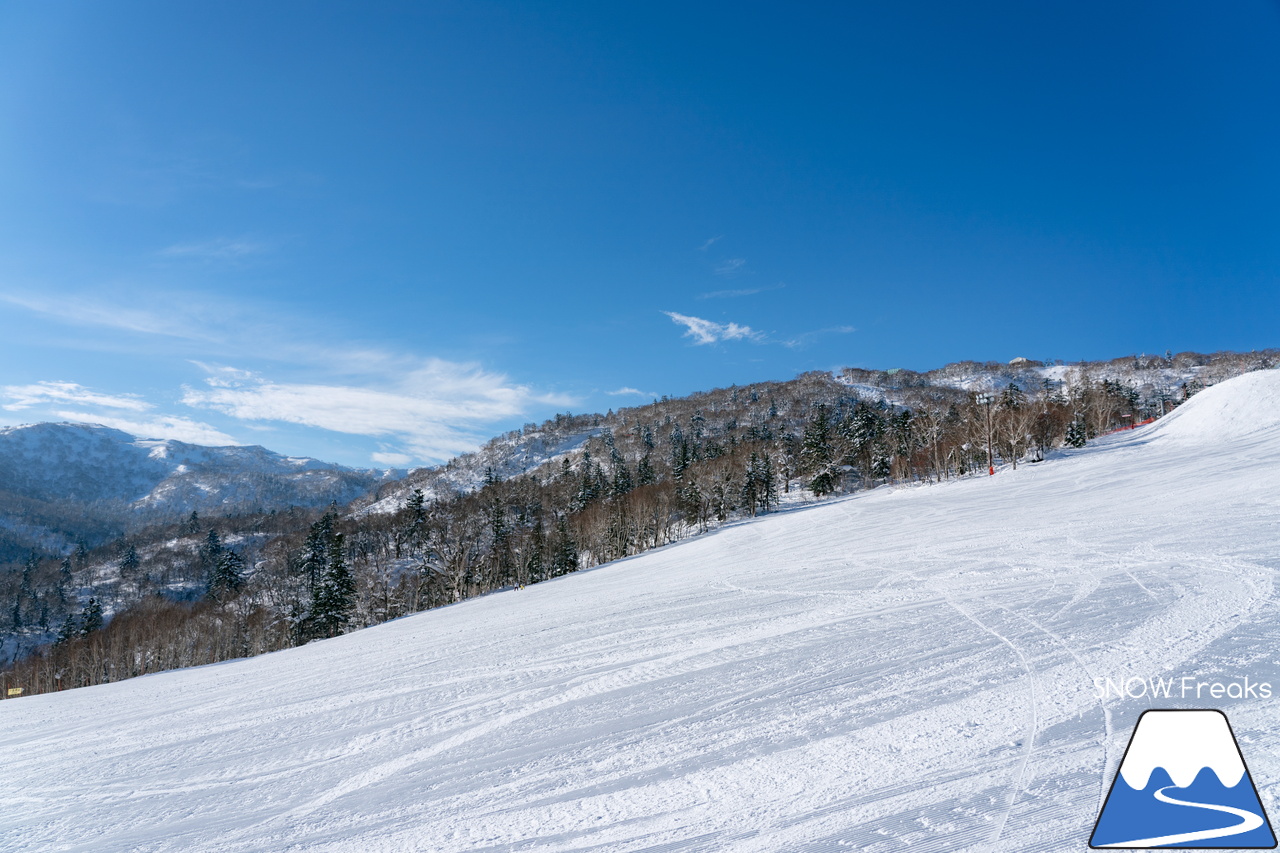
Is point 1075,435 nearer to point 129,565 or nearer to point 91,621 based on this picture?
point 91,621

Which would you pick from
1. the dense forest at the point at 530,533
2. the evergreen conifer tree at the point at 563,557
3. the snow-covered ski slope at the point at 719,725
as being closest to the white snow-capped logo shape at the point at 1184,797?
the snow-covered ski slope at the point at 719,725

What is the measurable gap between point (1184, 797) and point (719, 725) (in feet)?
11.6

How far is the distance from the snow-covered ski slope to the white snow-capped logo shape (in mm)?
122

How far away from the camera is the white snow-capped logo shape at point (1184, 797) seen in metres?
3.35

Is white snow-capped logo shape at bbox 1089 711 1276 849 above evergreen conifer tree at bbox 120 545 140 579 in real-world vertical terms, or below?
above

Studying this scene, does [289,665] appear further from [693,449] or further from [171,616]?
[693,449]

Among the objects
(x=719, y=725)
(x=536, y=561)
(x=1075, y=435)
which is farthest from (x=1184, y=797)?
(x=1075, y=435)

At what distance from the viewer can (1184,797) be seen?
3.60 metres

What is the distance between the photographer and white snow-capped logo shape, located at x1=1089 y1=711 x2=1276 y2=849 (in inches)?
132

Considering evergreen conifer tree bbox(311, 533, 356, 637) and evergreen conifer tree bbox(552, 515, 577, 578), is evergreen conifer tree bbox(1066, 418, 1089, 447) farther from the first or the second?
evergreen conifer tree bbox(311, 533, 356, 637)

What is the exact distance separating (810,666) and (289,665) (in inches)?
578

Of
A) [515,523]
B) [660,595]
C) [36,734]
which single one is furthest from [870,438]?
[36,734]

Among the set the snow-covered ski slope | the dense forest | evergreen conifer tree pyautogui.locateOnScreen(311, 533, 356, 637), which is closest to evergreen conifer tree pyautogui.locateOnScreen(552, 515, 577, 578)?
the dense forest

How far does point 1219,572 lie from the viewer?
943 centimetres
